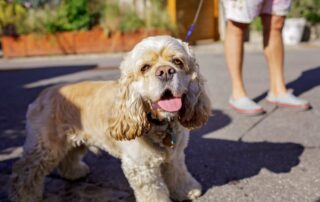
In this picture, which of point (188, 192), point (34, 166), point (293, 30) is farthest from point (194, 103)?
point (293, 30)

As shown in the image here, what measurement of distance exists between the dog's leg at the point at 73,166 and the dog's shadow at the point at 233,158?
875 mm

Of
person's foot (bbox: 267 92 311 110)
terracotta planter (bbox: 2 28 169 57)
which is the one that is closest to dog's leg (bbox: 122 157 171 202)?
person's foot (bbox: 267 92 311 110)

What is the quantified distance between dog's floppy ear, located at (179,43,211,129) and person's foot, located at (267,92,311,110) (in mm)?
2381

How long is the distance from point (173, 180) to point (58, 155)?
85 centimetres

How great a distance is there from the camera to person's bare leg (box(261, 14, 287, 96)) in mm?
4894

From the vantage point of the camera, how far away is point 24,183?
3.23 metres

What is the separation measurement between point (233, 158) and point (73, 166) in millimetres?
1320

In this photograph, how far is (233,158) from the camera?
3.77 m

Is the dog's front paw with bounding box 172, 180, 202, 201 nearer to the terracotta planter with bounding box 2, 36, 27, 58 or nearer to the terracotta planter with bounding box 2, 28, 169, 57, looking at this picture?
the terracotta planter with bounding box 2, 28, 169, 57

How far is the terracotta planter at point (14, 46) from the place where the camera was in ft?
38.4

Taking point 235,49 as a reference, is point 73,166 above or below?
below

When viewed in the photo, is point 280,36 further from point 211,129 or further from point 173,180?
point 173,180

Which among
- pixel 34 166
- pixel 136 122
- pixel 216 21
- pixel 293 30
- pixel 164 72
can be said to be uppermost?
pixel 164 72

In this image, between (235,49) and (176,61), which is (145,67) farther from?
(235,49)
